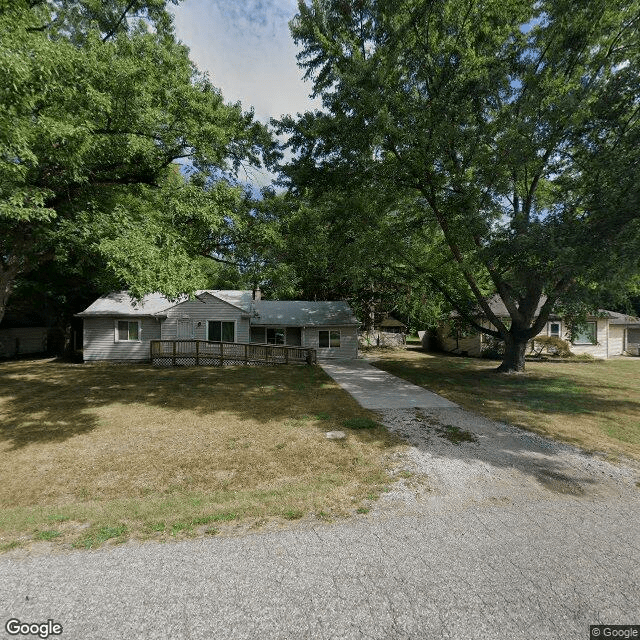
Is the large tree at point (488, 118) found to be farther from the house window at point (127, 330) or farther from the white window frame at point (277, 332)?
the house window at point (127, 330)

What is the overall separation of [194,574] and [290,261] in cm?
1789

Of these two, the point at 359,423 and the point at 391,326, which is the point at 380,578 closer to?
the point at 359,423

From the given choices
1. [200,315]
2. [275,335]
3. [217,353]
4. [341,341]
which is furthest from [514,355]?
[200,315]

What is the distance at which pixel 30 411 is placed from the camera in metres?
8.88

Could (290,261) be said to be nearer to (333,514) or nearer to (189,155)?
(189,155)

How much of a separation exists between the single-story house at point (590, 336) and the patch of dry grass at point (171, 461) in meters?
15.9

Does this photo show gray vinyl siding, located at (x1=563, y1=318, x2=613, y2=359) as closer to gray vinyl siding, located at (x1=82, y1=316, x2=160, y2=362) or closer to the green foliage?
the green foliage

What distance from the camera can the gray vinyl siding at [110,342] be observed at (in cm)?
1864

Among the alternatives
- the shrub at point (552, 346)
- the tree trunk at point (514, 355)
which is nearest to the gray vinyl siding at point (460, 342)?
the shrub at point (552, 346)

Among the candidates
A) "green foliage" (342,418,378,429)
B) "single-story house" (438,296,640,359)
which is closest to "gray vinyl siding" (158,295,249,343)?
"green foliage" (342,418,378,429)

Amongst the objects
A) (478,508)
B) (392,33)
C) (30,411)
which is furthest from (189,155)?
(478,508)

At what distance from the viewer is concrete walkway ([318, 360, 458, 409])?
969 cm

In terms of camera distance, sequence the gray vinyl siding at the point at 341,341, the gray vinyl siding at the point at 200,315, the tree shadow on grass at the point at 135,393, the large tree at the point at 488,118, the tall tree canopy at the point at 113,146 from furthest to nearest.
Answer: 1. the gray vinyl siding at the point at 341,341
2. the gray vinyl siding at the point at 200,315
3. the large tree at the point at 488,118
4. the tree shadow on grass at the point at 135,393
5. the tall tree canopy at the point at 113,146

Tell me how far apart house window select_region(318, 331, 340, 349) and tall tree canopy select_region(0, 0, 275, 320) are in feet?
33.5
